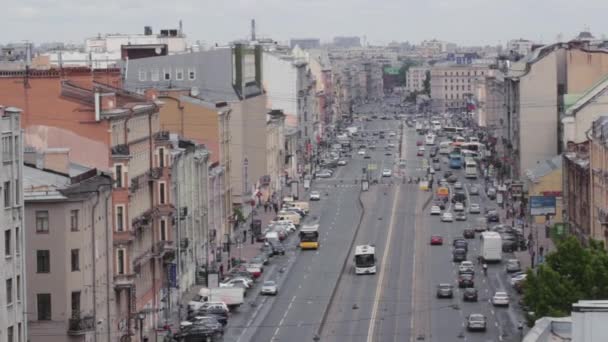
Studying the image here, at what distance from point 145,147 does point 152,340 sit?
32.9ft

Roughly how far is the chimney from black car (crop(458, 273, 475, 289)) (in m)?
29.1

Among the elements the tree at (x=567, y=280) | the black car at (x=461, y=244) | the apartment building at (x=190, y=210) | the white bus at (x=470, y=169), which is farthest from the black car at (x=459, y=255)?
the white bus at (x=470, y=169)

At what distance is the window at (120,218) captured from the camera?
74.1 m

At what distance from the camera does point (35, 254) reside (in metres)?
64.1

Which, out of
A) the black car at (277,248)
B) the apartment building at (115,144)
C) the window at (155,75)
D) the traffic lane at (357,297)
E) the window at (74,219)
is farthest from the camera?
the window at (155,75)

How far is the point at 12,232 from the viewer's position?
55.6 metres

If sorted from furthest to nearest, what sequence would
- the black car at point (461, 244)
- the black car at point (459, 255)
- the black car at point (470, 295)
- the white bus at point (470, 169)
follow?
the white bus at point (470, 169) → the black car at point (461, 244) → the black car at point (459, 255) → the black car at point (470, 295)

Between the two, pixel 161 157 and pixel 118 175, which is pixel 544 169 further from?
pixel 118 175

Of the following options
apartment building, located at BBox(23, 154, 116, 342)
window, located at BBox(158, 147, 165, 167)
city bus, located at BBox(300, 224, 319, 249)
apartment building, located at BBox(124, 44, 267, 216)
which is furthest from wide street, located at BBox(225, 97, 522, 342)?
apartment building, located at BBox(23, 154, 116, 342)

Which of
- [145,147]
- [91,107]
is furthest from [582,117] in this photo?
[91,107]

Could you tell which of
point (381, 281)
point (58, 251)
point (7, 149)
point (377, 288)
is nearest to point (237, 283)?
point (377, 288)

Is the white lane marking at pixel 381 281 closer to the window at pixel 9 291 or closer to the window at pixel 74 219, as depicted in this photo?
the window at pixel 74 219

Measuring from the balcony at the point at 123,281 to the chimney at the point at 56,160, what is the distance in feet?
20.9

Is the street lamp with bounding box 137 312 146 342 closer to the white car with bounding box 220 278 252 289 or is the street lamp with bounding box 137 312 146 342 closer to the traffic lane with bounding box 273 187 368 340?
the traffic lane with bounding box 273 187 368 340
